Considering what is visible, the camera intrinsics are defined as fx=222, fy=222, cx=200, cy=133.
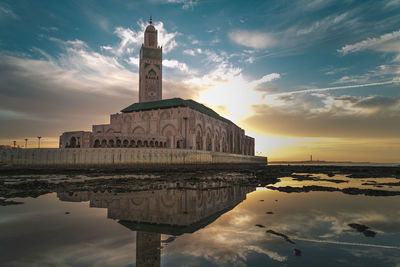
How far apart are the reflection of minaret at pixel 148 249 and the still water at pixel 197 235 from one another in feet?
0.05

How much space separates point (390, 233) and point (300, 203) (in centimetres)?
339

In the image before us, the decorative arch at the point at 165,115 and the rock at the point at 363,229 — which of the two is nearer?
the rock at the point at 363,229

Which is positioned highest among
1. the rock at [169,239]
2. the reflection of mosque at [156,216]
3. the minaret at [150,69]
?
the minaret at [150,69]

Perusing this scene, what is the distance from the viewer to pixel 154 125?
60469mm

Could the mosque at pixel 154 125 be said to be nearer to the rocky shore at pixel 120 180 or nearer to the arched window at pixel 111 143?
the arched window at pixel 111 143

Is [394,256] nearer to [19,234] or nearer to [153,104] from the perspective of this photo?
[19,234]

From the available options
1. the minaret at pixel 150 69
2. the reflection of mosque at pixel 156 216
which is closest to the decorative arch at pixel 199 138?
the minaret at pixel 150 69

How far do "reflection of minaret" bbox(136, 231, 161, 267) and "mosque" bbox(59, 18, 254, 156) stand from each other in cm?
4602

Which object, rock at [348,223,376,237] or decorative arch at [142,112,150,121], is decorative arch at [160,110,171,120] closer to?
decorative arch at [142,112,150,121]

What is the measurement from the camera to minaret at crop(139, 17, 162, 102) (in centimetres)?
7950

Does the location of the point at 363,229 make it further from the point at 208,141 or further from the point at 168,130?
the point at 208,141

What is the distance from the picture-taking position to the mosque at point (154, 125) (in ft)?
159

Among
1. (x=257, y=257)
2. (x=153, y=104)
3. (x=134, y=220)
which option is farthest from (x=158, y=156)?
(x=257, y=257)

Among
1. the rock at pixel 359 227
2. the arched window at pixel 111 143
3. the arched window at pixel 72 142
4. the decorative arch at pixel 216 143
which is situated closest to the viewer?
the rock at pixel 359 227
